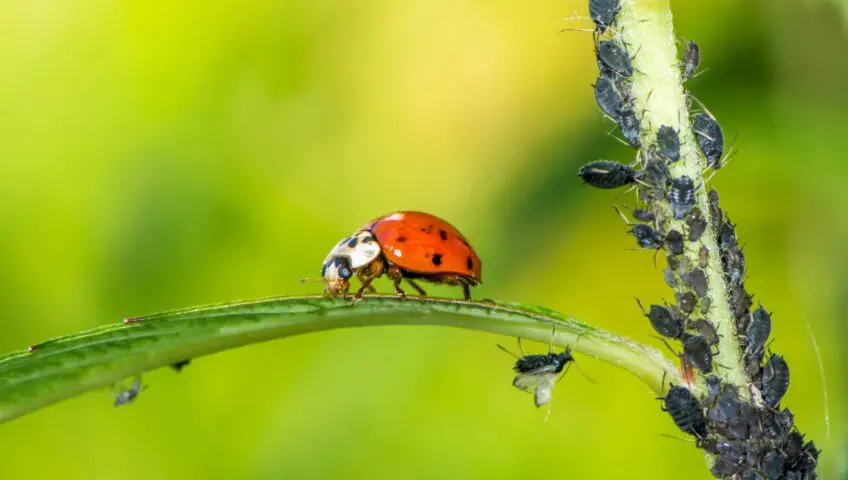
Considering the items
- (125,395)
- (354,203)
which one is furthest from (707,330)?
(354,203)

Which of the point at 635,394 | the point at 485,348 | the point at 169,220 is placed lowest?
the point at 635,394

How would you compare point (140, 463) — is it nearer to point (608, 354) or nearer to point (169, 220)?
point (169, 220)

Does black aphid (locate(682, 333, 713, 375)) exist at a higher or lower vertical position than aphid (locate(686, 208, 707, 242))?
lower

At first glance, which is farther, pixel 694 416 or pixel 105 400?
pixel 105 400

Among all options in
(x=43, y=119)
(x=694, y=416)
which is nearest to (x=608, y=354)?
(x=694, y=416)

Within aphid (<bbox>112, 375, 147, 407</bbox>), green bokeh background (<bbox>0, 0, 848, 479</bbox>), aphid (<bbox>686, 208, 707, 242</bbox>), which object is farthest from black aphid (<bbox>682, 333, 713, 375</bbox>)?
green bokeh background (<bbox>0, 0, 848, 479</bbox>)

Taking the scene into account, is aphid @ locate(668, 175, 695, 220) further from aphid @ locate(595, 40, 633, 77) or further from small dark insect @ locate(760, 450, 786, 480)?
small dark insect @ locate(760, 450, 786, 480)
